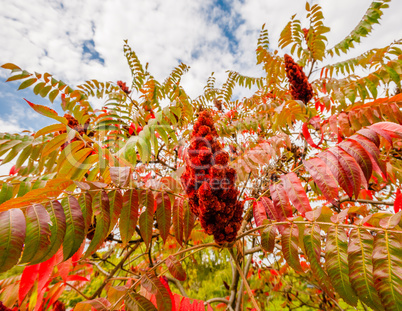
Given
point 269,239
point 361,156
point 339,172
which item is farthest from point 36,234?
point 361,156

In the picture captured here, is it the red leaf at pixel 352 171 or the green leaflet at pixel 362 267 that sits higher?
the red leaf at pixel 352 171

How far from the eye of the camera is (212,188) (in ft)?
3.96

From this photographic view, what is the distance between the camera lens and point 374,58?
2.25 m

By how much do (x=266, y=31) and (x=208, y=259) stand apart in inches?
181

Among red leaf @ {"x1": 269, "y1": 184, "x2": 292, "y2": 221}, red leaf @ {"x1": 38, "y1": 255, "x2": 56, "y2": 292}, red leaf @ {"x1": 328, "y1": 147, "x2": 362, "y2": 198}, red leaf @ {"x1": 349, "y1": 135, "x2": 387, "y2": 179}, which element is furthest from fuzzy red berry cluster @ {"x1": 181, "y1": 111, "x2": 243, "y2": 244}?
red leaf @ {"x1": 38, "y1": 255, "x2": 56, "y2": 292}

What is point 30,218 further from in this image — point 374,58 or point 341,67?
point 341,67

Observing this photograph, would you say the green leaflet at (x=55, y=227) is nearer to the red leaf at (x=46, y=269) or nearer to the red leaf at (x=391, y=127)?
the red leaf at (x=46, y=269)

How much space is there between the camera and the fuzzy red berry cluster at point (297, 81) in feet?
9.30

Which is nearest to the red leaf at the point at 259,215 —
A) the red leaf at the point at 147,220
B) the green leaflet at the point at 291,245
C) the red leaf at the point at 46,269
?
the green leaflet at the point at 291,245

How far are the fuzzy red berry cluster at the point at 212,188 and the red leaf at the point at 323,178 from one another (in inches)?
18.0

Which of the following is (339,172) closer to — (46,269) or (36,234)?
(36,234)

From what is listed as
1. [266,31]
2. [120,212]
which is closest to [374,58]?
[266,31]

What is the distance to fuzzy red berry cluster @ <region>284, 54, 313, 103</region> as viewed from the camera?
2.83 meters

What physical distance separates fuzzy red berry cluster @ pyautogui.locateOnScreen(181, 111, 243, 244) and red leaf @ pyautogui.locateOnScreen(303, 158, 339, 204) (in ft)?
1.50
